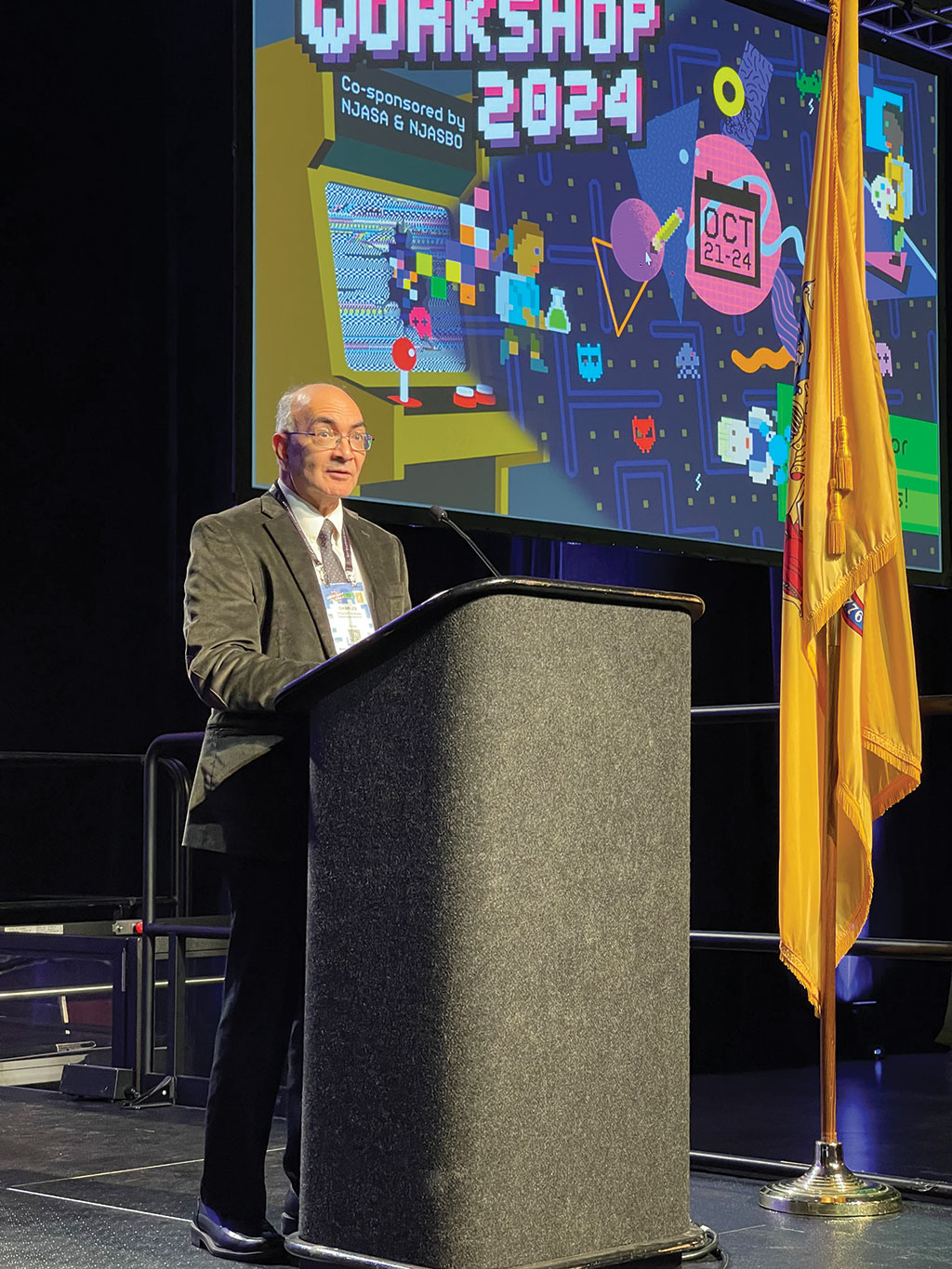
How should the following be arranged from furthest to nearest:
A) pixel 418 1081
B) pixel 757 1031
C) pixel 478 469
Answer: pixel 757 1031 → pixel 478 469 → pixel 418 1081

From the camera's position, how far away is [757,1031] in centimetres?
614

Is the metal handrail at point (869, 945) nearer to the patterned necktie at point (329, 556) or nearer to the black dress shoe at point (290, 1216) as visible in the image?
the black dress shoe at point (290, 1216)

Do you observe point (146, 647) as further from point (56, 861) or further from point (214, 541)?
point (214, 541)

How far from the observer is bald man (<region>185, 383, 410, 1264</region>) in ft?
7.70

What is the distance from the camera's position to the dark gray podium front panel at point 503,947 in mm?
1740

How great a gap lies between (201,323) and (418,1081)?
3.94 m

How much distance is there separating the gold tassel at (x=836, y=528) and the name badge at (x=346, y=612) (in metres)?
1.15

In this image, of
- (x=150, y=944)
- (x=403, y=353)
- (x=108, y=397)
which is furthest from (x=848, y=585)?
(x=108, y=397)

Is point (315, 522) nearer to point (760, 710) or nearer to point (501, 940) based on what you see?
point (501, 940)

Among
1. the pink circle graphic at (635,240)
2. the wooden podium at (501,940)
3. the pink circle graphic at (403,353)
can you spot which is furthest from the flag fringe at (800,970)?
the pink circle graphic at (635,240)

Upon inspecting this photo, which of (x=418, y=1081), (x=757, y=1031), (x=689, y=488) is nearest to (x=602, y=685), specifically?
(x=418, y=1081)

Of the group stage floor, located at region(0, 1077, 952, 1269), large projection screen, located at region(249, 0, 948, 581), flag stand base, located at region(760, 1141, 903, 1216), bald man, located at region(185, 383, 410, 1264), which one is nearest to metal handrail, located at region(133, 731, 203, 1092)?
stage floor, located at region(0, 1077, 952, 1269)

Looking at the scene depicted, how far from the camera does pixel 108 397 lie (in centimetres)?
539

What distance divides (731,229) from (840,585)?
6.12ft
